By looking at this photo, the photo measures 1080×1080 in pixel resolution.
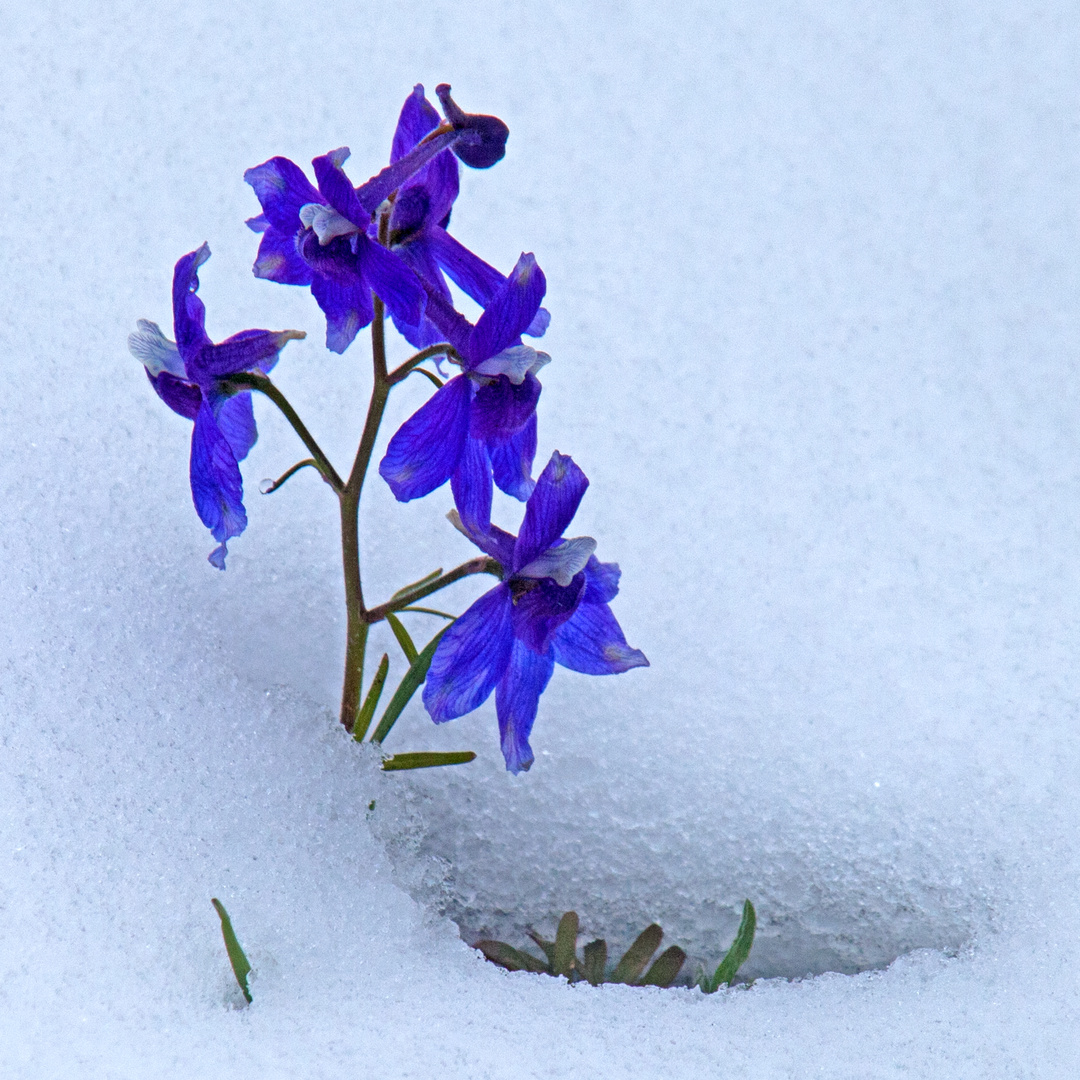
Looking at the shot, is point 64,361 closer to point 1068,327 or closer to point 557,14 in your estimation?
point 557,14

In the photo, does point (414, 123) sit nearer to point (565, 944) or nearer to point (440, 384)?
point (440, 384)

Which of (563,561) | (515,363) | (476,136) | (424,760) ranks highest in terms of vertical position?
(476,136)

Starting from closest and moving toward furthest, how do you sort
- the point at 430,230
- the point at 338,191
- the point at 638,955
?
the point at 338,191
the point at 430,230
the point at 638,955

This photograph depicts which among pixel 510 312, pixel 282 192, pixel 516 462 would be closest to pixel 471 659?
pixel 516 462

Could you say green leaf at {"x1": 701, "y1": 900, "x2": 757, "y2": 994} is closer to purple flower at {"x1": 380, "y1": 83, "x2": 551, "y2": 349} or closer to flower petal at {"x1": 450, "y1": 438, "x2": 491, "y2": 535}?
flower petal at {"x1": 450, "y1": 438, "x2": 491, "y2": 535}

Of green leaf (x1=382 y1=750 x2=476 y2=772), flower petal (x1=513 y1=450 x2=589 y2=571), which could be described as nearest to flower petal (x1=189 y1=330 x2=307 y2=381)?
flower petal (x1=513 y1=450 x2=589 y2=571)

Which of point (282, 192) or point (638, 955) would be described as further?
point (638, 955)

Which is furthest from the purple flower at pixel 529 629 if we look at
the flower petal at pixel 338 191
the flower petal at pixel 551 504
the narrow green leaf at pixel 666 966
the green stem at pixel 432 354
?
the narrow green leaf at pixel 666 966
